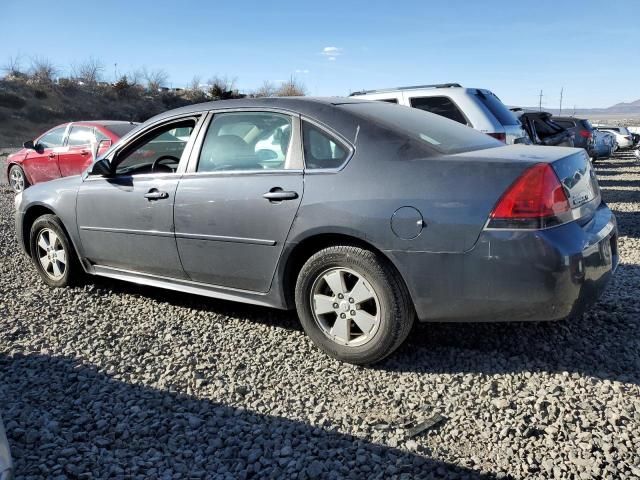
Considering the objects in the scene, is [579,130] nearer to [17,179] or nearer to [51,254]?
[17,179]

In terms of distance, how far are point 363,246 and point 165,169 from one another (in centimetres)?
188

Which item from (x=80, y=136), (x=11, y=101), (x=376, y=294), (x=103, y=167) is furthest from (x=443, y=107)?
(x=11, y=101)

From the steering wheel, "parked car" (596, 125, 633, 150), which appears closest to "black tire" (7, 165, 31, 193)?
the steering wheel

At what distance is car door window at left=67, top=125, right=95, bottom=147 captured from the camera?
9820mm

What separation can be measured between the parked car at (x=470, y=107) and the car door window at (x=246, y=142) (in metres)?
3.70

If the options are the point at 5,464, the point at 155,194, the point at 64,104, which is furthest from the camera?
the point at 64,104

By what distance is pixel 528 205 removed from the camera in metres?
2.85

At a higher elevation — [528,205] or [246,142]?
[246,142]

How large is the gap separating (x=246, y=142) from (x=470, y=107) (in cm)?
454

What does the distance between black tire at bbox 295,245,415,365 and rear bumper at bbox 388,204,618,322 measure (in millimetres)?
85

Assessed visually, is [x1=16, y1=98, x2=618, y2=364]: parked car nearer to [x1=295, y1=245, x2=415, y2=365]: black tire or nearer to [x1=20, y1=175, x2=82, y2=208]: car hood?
[x1=295, y1=245, x2=415, y2=365]: black tire

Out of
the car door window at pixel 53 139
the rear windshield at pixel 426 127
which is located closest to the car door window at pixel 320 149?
the rear windshield at pixel 426 127

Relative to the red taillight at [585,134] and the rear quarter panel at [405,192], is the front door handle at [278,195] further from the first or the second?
the red taillight at [585,134]

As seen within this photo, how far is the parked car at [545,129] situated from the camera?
13008 millimetres
